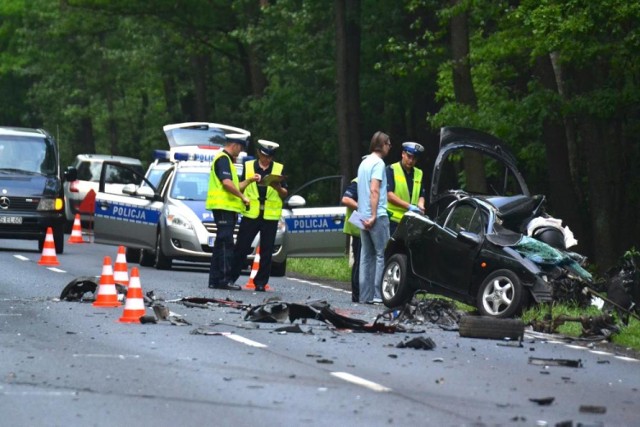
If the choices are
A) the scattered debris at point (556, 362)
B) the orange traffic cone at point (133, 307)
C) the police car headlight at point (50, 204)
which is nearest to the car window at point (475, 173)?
the police car headlight at point (50, 204)

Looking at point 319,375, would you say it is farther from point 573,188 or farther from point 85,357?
point 573,188

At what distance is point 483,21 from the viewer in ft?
108

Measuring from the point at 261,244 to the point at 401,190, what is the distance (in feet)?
7.35

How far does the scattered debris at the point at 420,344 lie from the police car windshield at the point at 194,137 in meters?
25.1

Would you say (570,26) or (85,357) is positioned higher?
(570,26)

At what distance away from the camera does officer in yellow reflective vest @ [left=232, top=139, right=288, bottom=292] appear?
830 inches

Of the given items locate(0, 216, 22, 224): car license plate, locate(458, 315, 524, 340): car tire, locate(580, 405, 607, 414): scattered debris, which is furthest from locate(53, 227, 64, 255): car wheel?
locate(580, 405, 607, 414): scattered debris

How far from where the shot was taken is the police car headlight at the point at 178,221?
82.4 feet

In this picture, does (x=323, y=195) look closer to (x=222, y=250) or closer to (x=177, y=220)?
(x=177, y=220)

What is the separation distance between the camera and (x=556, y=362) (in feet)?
43.0

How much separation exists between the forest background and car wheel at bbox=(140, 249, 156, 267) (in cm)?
622

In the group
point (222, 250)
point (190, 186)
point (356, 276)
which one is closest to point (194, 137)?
point (190, 186)

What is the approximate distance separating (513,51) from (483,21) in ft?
10.8

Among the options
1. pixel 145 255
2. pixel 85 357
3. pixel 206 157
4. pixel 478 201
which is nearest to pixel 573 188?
pixel 206 157
